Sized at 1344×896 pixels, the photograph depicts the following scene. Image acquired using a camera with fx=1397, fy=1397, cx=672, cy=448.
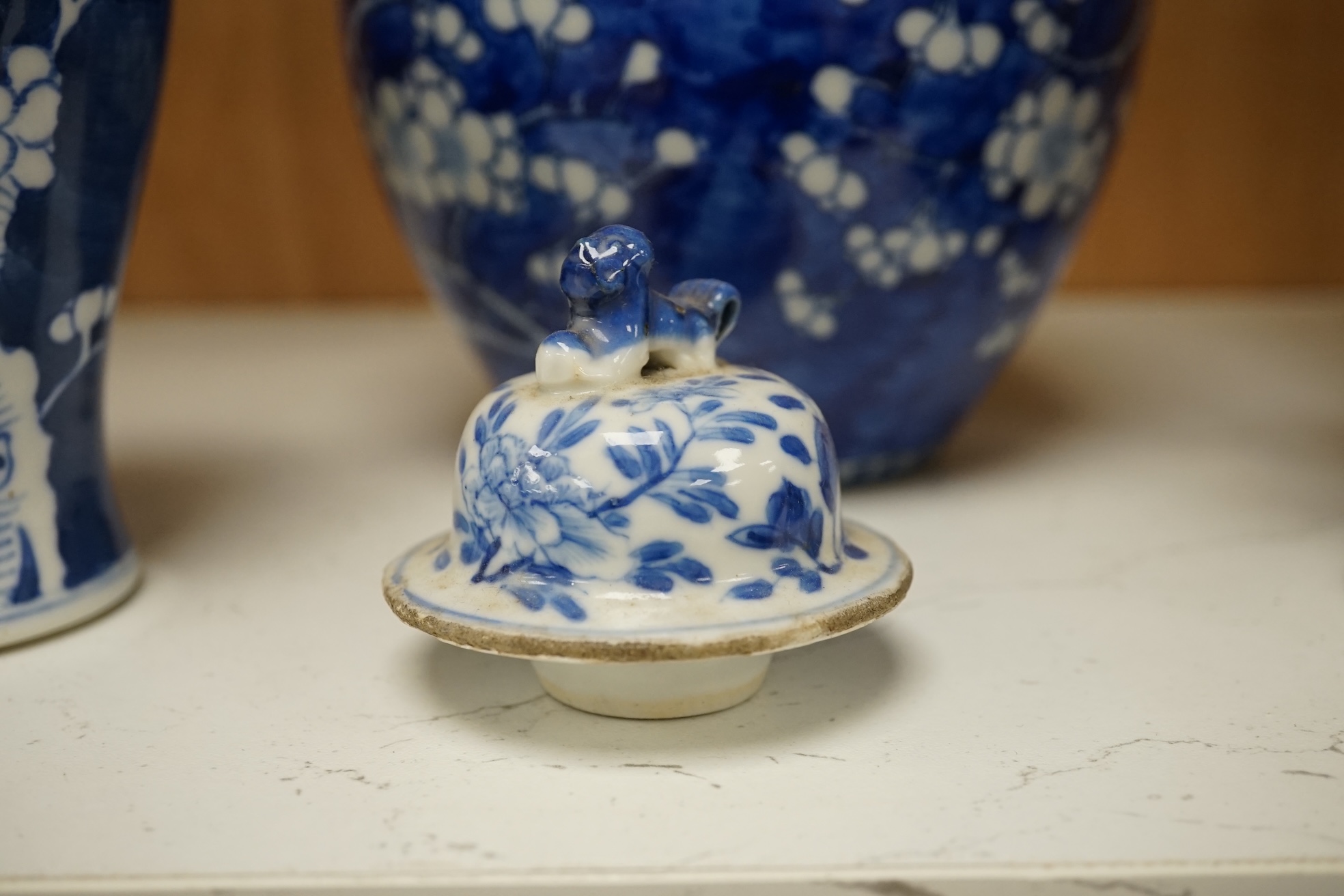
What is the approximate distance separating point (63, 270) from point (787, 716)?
374 mm

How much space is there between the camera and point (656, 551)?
0.50 m

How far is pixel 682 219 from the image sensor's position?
0.72m

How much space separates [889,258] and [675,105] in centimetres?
14

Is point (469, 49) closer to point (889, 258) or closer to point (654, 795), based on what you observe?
point (889, 258)

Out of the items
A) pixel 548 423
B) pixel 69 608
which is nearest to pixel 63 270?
pixel 69 608

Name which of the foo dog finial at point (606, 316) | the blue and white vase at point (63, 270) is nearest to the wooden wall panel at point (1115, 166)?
the blue and white vase at point (63, 270)

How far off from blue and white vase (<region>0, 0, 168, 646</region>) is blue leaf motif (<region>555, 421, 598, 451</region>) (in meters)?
0.27

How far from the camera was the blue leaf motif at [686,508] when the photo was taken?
0.50m

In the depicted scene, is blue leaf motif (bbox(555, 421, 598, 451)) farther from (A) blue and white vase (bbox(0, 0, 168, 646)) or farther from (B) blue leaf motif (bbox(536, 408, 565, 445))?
(A) blue and white vase (bbox(0, 0, 168, 646))

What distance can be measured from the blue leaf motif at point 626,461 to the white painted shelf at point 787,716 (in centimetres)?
10

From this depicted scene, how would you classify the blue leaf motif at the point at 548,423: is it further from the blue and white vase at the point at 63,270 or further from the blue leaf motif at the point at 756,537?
the blue and white vase at the point at 63,270

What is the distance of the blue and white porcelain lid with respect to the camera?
486mm

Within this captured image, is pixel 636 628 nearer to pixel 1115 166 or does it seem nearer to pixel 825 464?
pixel 825 464

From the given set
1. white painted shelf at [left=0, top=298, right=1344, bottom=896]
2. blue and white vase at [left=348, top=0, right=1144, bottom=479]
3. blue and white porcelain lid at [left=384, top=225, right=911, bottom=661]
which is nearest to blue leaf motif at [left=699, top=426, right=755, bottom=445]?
blue and white porcelain lid at [left=384, top=225, right=911, bottom=661]
